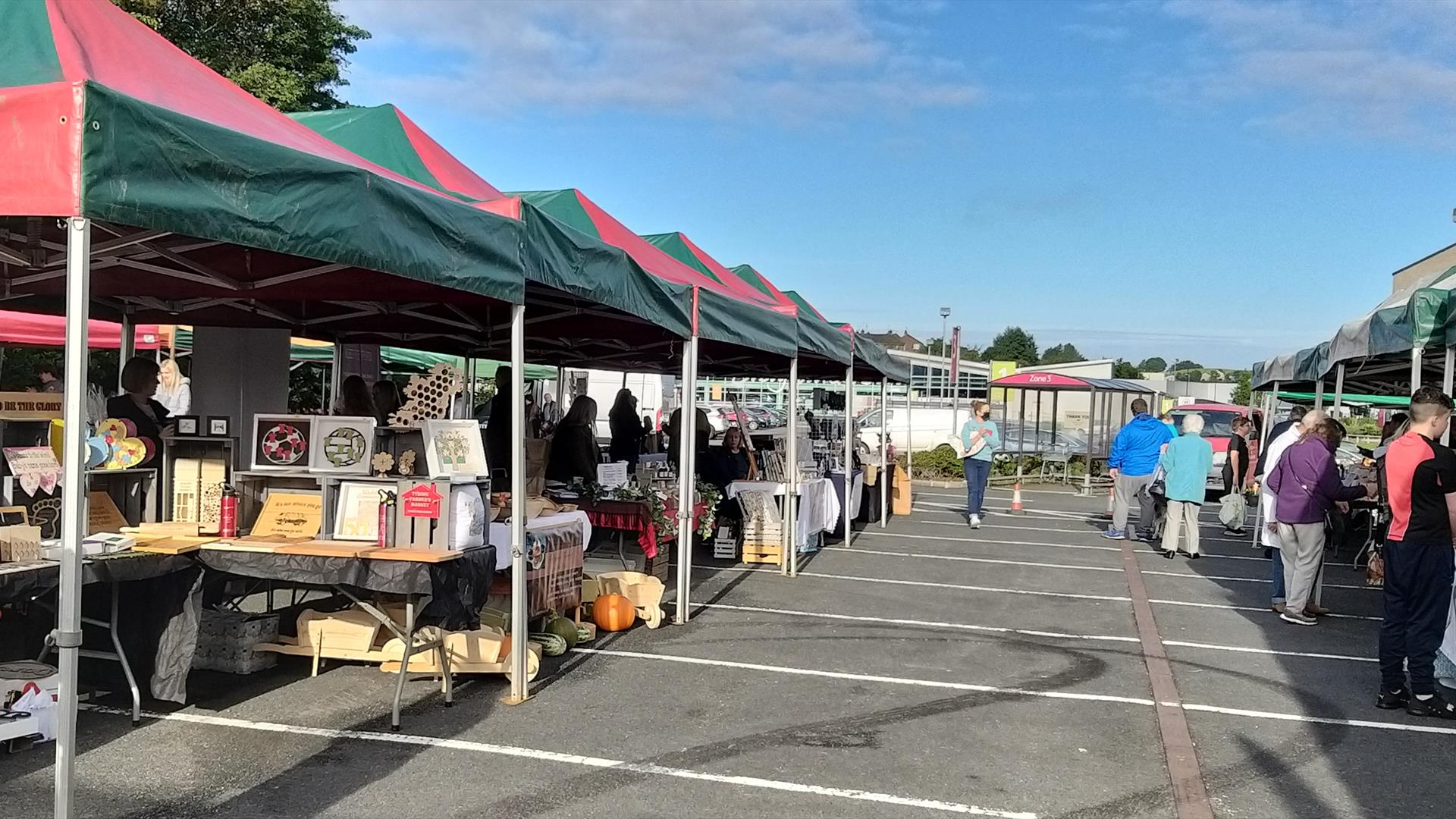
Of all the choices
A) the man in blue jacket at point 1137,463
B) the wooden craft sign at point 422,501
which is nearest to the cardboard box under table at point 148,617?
the wooden craft sign at point 422,501

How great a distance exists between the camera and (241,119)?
14.2 ft

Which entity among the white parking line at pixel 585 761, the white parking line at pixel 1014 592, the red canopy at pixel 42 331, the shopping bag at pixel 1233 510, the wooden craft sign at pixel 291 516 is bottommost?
the white parking line at pixel 1014 592

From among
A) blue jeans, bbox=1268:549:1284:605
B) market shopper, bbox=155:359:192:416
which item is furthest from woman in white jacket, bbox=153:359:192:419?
blue jeans, bbox=1268:549:1284:605

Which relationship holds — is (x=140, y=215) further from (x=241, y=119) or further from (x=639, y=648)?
(x=639, y=648)

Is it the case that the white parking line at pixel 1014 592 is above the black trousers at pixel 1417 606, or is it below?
below

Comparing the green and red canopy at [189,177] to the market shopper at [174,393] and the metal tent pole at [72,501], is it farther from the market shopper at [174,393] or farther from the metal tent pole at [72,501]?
the market shopper at [174,393]

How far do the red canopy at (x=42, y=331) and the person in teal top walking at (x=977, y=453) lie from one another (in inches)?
405

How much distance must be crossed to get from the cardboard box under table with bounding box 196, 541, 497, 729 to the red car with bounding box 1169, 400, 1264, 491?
16898 mm

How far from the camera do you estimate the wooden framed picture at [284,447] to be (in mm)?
5648

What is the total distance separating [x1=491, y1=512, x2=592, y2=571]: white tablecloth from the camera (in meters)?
6.14

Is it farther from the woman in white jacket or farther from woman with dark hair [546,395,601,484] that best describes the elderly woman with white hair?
the woman in white jacket

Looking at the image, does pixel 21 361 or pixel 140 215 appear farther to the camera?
pixel 21 361

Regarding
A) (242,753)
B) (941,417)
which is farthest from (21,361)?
(941,417)

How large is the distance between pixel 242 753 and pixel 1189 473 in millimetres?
10949
